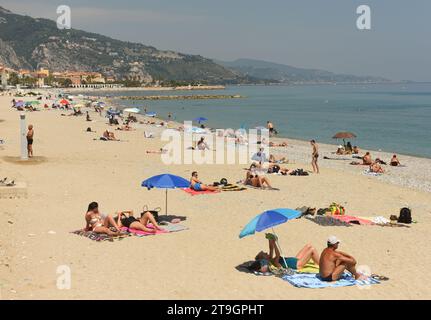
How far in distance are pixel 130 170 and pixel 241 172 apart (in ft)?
14.7

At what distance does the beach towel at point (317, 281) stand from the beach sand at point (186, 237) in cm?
15

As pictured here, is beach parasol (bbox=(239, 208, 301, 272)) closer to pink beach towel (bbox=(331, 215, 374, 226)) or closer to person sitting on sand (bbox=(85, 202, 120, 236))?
person sitting on sand (bbox=(85, 202, 120, 236))

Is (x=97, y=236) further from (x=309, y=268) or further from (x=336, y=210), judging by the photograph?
(x=336, y=210)

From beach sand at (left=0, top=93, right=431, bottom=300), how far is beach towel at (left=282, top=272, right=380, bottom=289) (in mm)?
146

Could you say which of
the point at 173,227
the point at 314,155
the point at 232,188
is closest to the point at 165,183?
the point at 173,227

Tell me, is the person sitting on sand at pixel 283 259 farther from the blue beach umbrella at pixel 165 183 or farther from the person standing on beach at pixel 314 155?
the person standing on beach at pixel 314 155

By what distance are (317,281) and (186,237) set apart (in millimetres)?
3527

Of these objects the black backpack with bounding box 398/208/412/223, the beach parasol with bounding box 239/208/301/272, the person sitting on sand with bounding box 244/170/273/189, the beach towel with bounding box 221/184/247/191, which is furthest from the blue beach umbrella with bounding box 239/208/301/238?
the person sitting on sand with bounding box 244/170/273/189

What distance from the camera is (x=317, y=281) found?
8.57m

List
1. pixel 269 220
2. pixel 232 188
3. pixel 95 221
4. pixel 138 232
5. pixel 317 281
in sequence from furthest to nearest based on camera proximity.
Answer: pixel 232 188
pixel 138 232
pixel 95 221
pixel 269 220
pixel 317 281

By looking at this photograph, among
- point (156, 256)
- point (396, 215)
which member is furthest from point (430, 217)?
point (156, 256)

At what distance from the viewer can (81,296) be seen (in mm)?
7535

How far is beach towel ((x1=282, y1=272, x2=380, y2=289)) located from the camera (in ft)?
27.5
